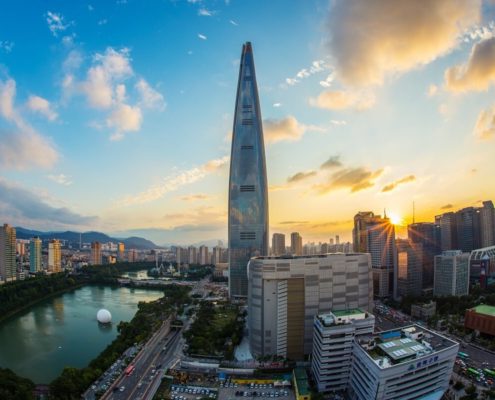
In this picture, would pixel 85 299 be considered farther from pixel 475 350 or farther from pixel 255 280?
pixel 475 350

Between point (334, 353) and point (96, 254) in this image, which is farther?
point (96, 254)

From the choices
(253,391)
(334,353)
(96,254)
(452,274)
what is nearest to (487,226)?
(452,274)

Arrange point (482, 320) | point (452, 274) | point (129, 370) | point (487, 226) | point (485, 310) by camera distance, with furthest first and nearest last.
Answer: point (487, 226) → point (452, 274) → point (485, 310) → point (482, 320) → point (129, 370)

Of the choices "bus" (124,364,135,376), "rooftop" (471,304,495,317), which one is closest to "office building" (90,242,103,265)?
"bus" (124,364,135,376)

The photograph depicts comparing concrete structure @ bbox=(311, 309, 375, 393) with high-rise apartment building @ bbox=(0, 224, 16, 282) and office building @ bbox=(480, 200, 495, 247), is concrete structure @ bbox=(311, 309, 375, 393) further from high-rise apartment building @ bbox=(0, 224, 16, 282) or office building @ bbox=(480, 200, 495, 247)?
high-rise apartment building @ bbox=(0, 224, 16, 282)

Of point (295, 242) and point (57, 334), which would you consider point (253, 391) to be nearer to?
point (57, 334)
